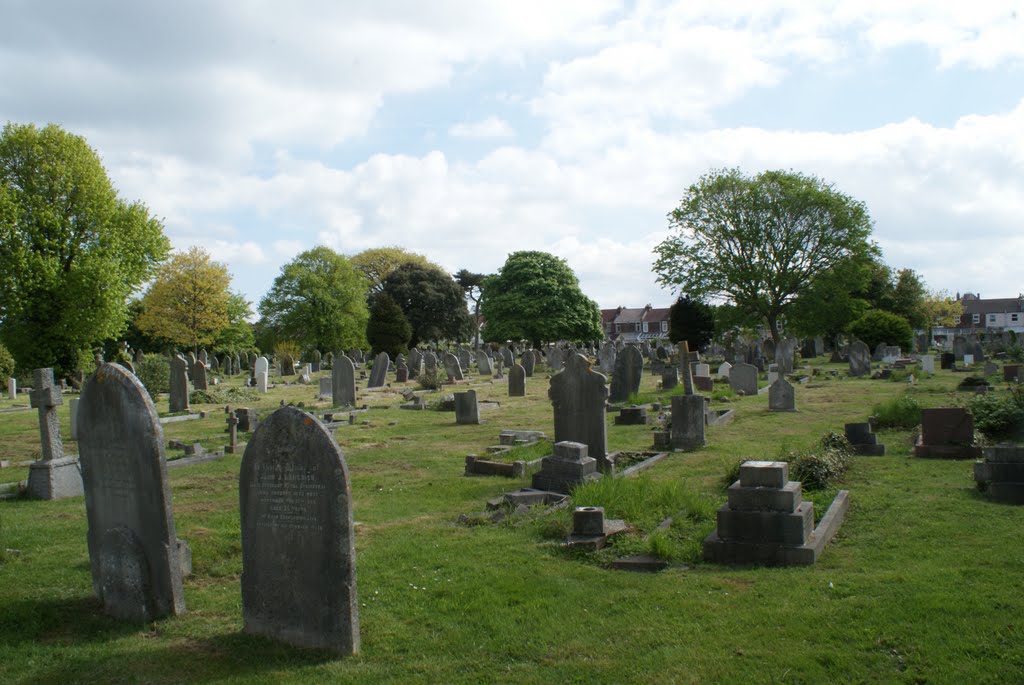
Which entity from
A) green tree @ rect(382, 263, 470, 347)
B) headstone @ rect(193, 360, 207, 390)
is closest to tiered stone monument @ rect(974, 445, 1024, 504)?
headstone @ rect(193, 360, 207, 390)

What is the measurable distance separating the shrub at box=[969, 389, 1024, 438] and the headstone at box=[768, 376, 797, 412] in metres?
6.64

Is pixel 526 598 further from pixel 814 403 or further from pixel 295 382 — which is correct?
pixel 295 382

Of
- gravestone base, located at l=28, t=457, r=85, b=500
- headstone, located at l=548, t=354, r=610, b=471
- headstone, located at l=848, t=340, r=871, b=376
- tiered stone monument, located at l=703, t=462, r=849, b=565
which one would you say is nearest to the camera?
tiered stone monument, located at l=703, t=462, r=849, b=565

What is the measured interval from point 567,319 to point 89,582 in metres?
51.5

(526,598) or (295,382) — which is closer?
(526,598)

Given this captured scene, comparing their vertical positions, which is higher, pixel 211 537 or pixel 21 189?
pixel 21 189

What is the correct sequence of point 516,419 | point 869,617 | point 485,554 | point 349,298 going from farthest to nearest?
point 349,298, point 516,419, point 485,554, point 869,617

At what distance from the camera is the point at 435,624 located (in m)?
5.63

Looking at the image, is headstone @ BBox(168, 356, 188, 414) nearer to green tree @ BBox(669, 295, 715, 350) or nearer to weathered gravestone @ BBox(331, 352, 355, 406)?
weathered gravestone @ BBox(331, 352, 355, 406)

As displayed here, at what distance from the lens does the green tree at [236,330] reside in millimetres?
51875

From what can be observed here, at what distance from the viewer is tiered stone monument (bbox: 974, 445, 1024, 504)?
28.0 feet

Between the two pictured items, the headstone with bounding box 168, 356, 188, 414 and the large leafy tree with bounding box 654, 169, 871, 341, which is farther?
the large leafy tree with bounding box 654, 169, 871, 341

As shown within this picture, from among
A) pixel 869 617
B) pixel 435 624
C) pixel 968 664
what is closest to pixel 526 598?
pixel 435 624

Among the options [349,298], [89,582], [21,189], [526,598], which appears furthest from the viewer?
[349,298]
